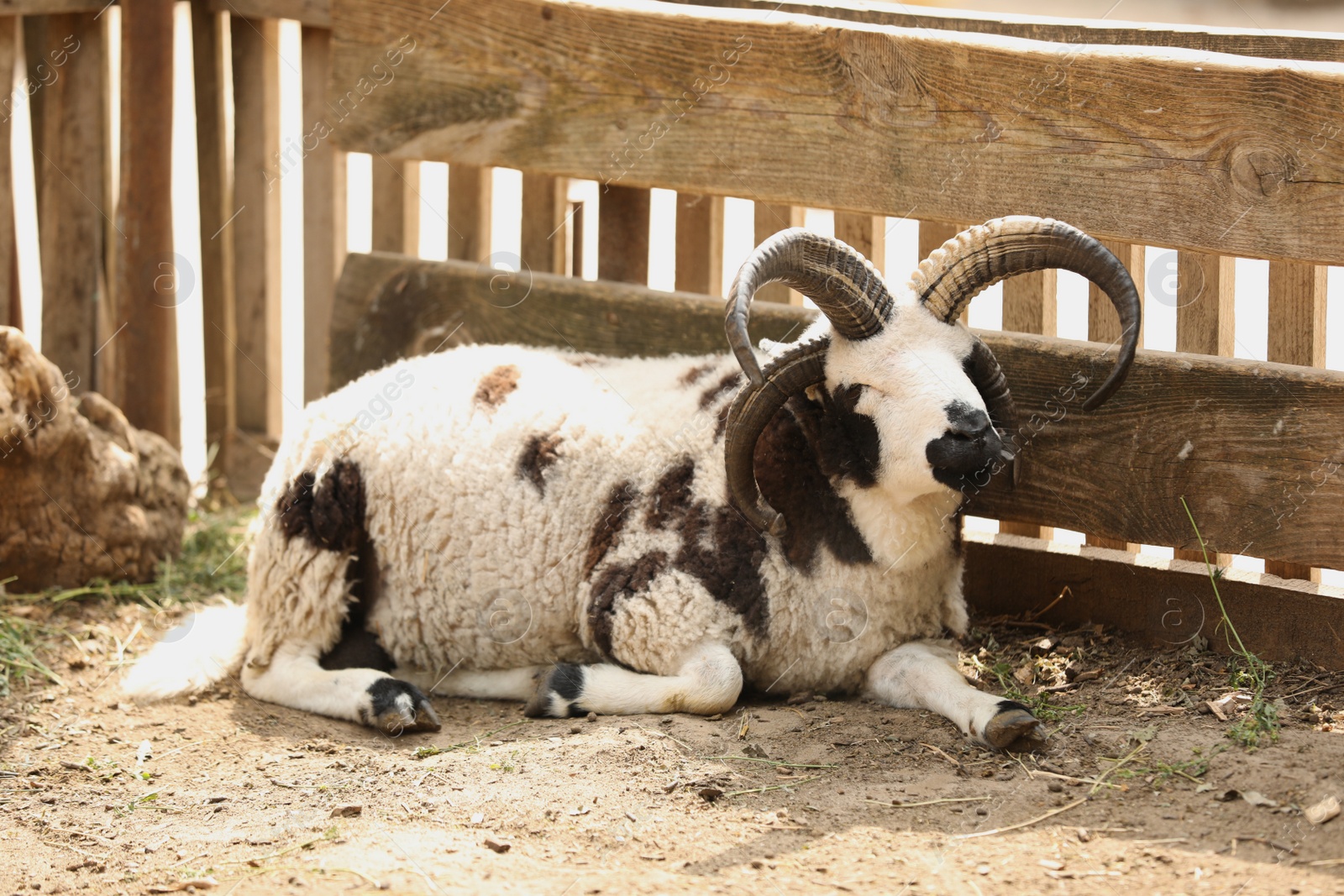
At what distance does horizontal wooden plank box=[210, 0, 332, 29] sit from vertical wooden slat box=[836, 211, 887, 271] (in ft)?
10.1

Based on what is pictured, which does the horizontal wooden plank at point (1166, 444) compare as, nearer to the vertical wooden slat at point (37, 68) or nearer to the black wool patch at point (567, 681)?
the black wool patch at point (567, 681)

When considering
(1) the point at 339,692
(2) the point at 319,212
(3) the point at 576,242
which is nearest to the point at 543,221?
(3) the point at 576,242

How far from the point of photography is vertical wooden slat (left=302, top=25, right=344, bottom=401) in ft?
24.0

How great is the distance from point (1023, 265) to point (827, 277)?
26.4 inches

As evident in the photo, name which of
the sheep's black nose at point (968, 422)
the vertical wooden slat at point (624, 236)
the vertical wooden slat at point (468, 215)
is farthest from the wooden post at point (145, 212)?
the sheep's black nose at point (968, 422)

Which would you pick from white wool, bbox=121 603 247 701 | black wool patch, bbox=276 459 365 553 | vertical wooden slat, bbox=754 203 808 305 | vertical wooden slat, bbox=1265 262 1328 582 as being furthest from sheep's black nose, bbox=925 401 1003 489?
white wool, bbox=121 603 247 701

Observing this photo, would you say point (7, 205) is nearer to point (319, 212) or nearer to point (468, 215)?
point (319, 212)

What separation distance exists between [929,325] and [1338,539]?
1527 mm

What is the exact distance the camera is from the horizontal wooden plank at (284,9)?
7.08m

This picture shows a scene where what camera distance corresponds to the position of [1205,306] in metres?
5.02

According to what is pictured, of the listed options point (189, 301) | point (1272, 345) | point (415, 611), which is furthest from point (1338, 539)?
point (189, 301)

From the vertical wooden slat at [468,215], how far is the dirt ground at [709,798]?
2.63m

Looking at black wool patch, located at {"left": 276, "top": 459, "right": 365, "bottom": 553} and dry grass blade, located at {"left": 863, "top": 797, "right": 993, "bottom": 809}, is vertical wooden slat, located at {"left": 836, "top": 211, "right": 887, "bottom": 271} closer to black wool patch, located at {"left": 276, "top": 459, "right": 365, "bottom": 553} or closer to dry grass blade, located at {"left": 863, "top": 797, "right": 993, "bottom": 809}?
black wool patch, located at {"left": 276, "top": 459, "right": 365, "bottom": 553}

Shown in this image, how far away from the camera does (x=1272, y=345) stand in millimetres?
4867
